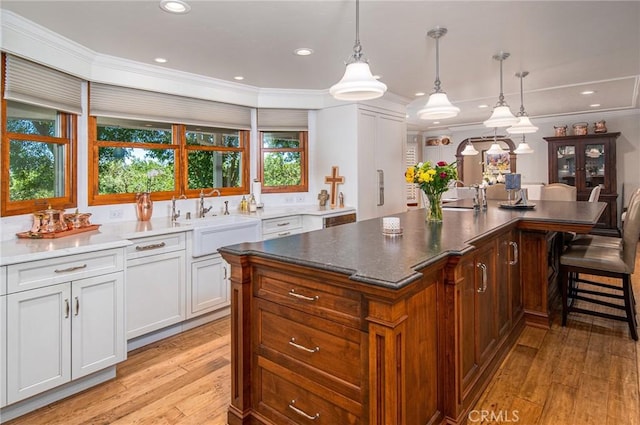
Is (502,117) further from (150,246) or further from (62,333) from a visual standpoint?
(62,333)

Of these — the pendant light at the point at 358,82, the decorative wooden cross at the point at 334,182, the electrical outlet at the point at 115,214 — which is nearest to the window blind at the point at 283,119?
the decorative wooden cross at the point at 334,182

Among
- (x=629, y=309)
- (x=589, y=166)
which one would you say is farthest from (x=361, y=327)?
(x=589, y=166)

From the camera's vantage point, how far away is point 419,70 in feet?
12.8

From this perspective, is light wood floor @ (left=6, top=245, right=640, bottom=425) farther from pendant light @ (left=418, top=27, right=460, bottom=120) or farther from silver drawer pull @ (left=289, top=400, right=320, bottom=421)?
pendant light @ (left=418, top=27, right=460, bottom=120)

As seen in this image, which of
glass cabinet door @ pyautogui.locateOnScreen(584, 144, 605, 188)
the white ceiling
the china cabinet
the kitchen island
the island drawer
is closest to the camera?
the kitchen island

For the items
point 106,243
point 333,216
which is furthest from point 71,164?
point 333,216

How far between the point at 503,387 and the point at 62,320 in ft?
8.89

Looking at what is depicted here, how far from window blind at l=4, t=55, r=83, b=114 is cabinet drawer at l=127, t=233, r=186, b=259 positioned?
1.24 meters

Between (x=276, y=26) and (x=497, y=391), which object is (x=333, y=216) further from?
(x=497, y=391)

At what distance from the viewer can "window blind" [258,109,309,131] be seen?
4676mm

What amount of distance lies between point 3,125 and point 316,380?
276cm

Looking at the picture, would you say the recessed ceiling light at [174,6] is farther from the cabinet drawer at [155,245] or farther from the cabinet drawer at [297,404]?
the cabinet drawer at [297,404]

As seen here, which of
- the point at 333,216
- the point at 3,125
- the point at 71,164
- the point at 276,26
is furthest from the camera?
the point at 333,216

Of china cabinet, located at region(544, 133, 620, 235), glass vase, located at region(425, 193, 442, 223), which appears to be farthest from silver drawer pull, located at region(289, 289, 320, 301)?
china cabinet, located at region(544, 133, 620, 235)
